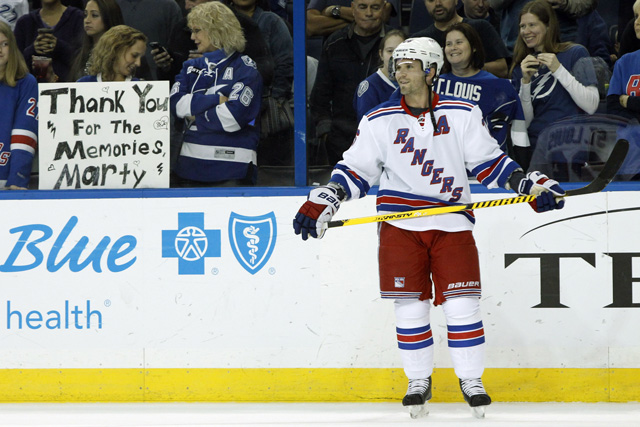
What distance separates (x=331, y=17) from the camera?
3.67 meters

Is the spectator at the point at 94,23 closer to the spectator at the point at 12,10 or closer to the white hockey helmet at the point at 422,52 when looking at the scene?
the spectator at the point at 12,10

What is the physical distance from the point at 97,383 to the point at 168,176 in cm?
88

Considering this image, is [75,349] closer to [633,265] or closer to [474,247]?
[474,247]

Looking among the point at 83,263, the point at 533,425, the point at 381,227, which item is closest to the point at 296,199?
the point at 381,227

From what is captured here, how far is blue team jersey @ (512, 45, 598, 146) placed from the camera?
3.56m

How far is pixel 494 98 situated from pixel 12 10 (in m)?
2.08

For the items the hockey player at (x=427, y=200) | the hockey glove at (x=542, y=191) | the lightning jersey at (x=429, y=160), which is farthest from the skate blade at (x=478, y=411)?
the hockey glove at (x=542, y=191)

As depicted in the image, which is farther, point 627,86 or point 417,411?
point 627,86

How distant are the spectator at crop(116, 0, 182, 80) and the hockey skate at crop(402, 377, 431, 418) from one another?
1760 millimetres

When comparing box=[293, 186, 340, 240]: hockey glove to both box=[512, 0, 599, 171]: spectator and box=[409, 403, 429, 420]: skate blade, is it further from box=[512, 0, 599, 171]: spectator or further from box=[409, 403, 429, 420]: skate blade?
box=[512, 0, 599, 171]: spectator

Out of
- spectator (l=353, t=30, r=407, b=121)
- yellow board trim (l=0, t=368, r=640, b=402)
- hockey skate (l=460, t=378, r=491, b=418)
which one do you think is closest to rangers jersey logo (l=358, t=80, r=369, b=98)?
spectator (l=353, t=30, r=407, b=121)

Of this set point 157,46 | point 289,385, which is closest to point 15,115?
point 157,46

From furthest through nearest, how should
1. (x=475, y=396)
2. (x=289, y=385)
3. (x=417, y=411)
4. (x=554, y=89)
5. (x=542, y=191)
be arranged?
(x=554, y=89) < (x=289, y=385) < (x=417, y=411) < (x=475, y=396) < (x=542, y=191)

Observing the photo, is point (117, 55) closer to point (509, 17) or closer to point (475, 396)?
point (509, 17)
